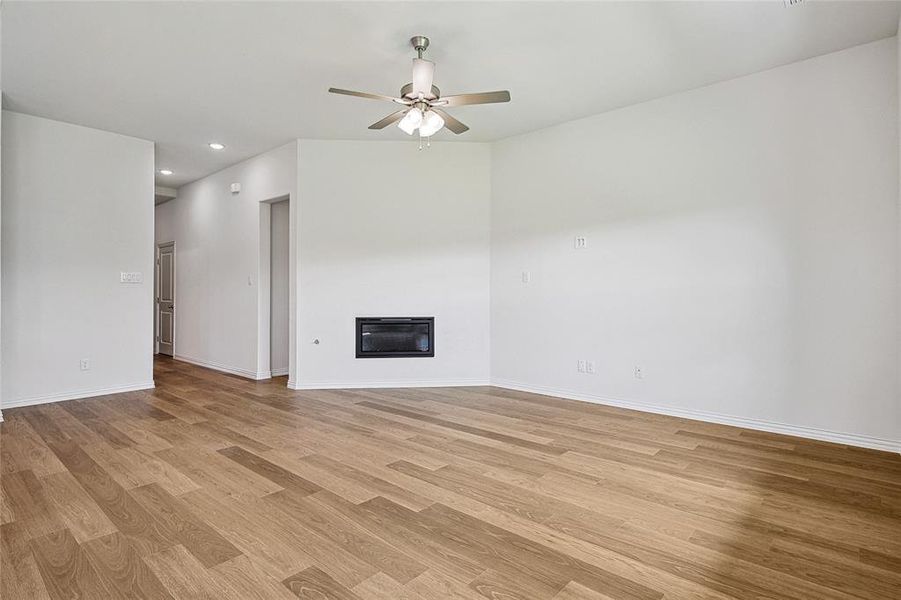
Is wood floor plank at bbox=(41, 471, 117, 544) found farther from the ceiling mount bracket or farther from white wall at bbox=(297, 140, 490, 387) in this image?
the ceiling mount bracket

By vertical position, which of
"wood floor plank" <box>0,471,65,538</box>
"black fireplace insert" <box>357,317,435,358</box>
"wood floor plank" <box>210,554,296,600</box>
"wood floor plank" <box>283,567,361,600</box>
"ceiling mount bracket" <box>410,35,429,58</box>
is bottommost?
"wood floor plank" <box>283,567,361,600</box>

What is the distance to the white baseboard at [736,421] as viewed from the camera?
3.28 metres

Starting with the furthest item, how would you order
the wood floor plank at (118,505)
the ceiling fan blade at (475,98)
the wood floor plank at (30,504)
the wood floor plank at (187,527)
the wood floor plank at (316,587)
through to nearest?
the ceiling fan blade at (475,98) < the wood floor plank at (30,504) < the wood floor plank at (118,505) < the wood floor plank at (187,527) < the wood floor plank at (316,587)

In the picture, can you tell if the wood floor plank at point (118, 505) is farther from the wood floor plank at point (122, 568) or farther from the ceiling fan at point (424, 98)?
the ceiling fan at point (424, 98)

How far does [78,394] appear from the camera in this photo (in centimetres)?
484

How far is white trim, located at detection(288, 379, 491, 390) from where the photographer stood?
5.33 m

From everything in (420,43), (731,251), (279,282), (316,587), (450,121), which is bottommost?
(316,587)

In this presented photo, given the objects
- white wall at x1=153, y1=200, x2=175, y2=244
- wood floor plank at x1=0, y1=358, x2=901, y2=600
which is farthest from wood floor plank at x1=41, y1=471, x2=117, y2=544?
white wall at x1=153, y1=200, x2=175, y2=244

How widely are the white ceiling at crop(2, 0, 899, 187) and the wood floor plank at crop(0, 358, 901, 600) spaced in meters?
2.81

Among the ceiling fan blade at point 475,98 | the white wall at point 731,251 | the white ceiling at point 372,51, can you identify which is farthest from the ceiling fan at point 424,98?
the white wall at point 731,251

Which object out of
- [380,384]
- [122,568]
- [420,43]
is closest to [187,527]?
[122,568]

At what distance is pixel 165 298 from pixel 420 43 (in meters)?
6.95

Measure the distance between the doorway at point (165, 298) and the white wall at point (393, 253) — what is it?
3.81 m

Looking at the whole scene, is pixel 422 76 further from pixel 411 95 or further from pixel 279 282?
pixel 279 282
